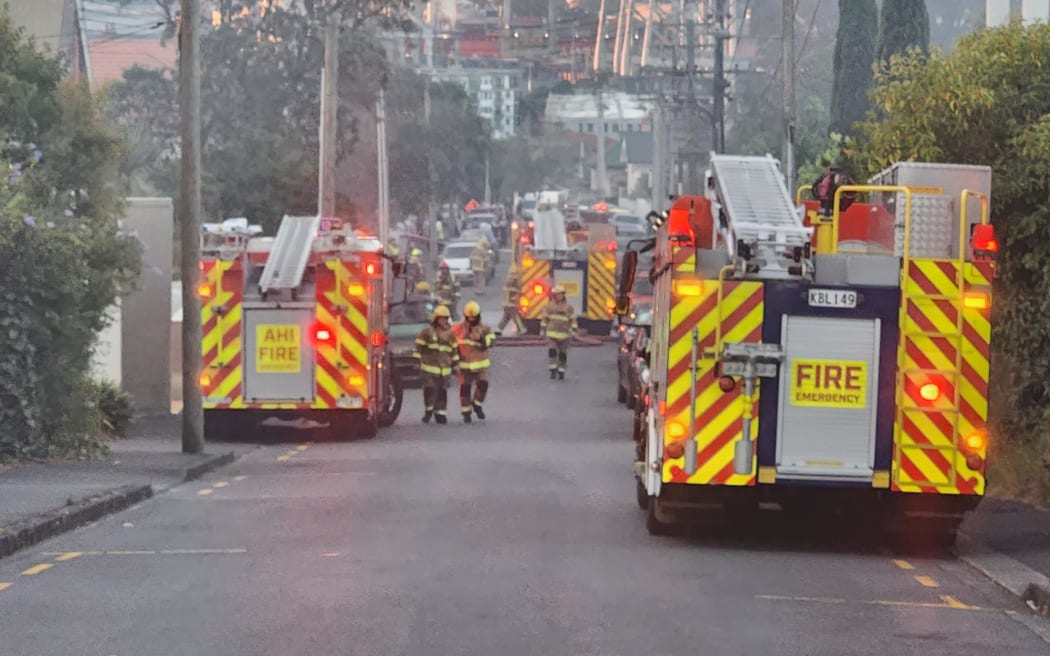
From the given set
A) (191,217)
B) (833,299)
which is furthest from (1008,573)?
(191,217)

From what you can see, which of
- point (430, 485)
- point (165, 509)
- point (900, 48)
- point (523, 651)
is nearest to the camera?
point (523, 651)

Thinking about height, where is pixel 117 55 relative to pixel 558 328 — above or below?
above

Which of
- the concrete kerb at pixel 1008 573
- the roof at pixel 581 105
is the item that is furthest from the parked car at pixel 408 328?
the roof at pixel 581 105

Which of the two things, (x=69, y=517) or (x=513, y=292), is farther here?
(x=513, y=292)

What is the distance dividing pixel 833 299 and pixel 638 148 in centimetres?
17131

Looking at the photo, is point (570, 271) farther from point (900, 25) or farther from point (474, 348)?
point (474, 348)

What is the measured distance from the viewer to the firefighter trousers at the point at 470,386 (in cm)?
3127

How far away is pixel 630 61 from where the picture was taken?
114750mm

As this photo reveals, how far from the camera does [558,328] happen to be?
3978 cm

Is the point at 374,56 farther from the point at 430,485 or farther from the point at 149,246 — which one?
the point at 430,485

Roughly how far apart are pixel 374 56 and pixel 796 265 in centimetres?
4935

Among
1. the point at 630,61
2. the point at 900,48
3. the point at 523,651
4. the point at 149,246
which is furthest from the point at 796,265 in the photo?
the point at 630,61

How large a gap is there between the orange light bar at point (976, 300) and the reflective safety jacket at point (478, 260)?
64.9m

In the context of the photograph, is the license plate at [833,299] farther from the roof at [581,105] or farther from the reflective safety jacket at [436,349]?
the roof at [581,105]
